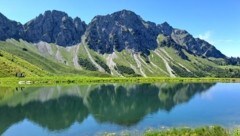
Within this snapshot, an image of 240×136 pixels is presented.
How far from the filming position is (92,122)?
85.6 metres

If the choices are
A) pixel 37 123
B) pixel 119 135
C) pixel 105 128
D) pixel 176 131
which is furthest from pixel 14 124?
pixel 176 131

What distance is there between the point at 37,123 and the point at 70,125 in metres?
9.92

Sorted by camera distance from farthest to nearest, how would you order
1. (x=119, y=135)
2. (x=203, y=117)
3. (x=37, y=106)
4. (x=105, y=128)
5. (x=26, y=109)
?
1. (x=37, y=106)
2. (x=26, y=109)
3. (x=203, y=117)
4. (x=105, y=128)
5. (x=119, y=135)

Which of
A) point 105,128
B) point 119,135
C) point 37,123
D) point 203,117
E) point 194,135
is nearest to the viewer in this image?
point 194,135

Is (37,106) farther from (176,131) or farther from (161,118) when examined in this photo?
(176,131)

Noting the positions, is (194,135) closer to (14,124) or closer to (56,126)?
(56,126)

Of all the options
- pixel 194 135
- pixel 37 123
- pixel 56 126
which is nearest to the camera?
pixel 194 135

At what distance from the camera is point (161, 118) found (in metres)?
90.4

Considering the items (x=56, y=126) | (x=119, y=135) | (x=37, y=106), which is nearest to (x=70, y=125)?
(x=56, y=126)

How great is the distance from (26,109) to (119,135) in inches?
2415

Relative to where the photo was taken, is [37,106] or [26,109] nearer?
[26,109]

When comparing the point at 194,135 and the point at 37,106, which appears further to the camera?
the point at 37,106

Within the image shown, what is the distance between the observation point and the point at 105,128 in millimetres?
73688

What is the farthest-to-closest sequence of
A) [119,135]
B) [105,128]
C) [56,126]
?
[56,126], [105,128], [119,135]
